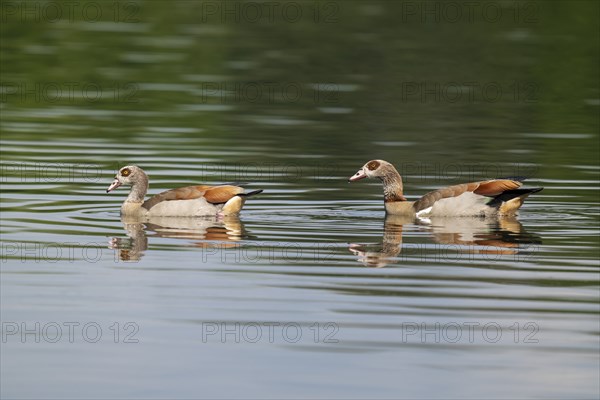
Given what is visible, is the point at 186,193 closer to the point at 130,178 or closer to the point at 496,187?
the point at 130,178

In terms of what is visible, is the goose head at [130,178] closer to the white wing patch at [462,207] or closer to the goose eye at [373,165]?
Answer: the goose eye at [373,165]

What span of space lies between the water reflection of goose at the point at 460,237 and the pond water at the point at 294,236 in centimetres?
6

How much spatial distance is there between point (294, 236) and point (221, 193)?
2171mm

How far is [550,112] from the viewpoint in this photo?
35062 mm

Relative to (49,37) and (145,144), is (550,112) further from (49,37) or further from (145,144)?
(49,37)

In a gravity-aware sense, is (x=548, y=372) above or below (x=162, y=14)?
below

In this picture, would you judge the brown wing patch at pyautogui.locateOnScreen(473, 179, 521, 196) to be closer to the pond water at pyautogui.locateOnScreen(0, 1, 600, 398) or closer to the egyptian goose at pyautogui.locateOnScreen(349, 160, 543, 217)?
the egyptian goose at pyautogui.locateOnScreen(349, 160, 543, 217)

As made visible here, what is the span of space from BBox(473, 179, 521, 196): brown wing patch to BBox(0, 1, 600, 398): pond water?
1.31 feet

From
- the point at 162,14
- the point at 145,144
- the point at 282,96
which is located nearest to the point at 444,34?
the point at 162,14

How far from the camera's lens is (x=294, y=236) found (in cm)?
1869

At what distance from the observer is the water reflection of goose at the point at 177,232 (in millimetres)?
18094

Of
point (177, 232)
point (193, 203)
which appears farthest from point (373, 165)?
point (177, 232)

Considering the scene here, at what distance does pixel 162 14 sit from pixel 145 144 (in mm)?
32421

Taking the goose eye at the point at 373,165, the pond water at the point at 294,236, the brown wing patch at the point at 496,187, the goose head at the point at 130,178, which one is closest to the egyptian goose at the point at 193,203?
the pond water at the point at 294,236
